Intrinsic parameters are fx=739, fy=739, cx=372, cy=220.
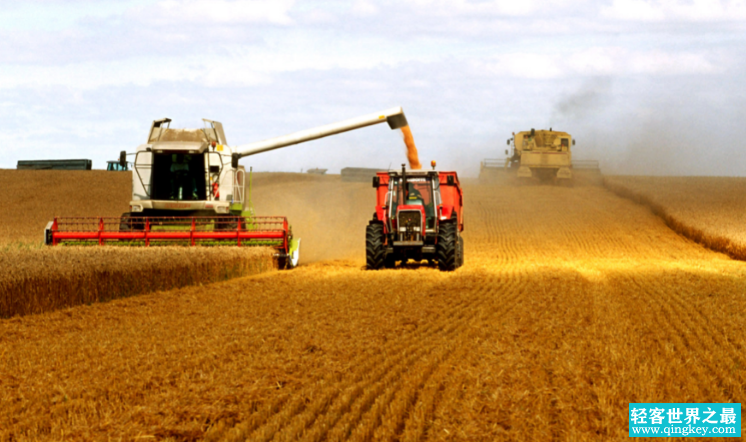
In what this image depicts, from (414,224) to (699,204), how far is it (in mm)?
19511

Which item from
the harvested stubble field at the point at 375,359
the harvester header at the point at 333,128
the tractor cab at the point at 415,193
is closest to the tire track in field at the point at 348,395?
the harvested stubble field at the point at 375,359

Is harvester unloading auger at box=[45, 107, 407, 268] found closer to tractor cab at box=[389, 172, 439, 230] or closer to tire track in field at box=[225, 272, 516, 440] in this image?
tractor cab at box=[389, 172, 439, 230]

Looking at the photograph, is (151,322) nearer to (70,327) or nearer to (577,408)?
(70,327)

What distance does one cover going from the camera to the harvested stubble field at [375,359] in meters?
4.75

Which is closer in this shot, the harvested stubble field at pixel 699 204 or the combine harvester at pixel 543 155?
the harvested stubble field at pixel 699 204

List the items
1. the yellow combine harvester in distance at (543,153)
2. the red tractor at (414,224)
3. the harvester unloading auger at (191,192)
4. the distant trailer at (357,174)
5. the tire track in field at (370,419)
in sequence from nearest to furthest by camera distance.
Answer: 1. the tire track in field at (370,419)
2. the red tractor at (414,224)
3. the harvester unloading auger at (191,192)
4. the yellow combine harvester in distance at (543,153)
5. the distant trailer at (357,174)

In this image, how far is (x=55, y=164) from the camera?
46.7 meters

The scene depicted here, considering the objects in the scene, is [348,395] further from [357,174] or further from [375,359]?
[357,174]

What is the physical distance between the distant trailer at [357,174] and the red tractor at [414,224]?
101 ft

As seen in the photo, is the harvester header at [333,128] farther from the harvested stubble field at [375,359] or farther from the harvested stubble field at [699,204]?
the harvested stubble field at [699,204]

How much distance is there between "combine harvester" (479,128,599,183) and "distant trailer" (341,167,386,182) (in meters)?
10.7

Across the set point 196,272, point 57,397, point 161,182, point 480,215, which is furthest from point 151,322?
point 480,215

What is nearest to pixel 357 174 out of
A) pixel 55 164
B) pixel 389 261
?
pixel 55 164

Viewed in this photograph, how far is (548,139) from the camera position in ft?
126
